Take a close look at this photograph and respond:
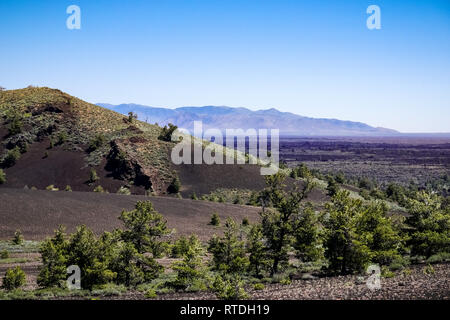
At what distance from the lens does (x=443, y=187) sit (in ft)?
299

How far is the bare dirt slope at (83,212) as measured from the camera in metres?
34.4

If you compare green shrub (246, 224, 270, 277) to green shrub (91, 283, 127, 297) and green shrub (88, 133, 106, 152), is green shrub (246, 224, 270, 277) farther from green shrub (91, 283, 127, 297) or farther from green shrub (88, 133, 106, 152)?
green shrub (88, 133, 106, 152)

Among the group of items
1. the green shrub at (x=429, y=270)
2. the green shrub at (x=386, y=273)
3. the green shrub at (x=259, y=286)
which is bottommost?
the green shrub at (x=259, y=286)

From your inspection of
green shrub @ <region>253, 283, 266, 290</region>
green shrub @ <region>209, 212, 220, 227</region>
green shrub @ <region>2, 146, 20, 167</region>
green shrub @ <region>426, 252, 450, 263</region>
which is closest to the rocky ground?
green shrub @ <region>253, 283, 266, 290</region>

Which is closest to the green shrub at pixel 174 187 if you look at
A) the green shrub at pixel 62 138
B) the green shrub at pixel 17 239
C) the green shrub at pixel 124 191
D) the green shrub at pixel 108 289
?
the green shrub at pixel 124 191

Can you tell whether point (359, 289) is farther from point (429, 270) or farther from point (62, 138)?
point (62, 138)

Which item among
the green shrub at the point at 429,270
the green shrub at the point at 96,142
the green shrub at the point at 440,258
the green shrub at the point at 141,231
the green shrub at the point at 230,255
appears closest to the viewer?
the green shrub at the point at 429,270

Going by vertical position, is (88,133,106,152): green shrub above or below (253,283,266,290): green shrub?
above

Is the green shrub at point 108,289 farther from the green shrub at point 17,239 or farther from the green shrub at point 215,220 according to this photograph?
the green shrub at point 215,220

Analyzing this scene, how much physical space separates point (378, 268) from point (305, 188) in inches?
216

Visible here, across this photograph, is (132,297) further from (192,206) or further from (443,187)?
(443,187)

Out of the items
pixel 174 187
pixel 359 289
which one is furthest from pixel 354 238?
pixel 174 187

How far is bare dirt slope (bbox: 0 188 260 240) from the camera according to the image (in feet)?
113

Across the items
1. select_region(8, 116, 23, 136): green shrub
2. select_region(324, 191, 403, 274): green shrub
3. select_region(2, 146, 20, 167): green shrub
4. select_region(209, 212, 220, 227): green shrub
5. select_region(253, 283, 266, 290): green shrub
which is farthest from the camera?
select_region(8, 116, 23, 136): green shrub
